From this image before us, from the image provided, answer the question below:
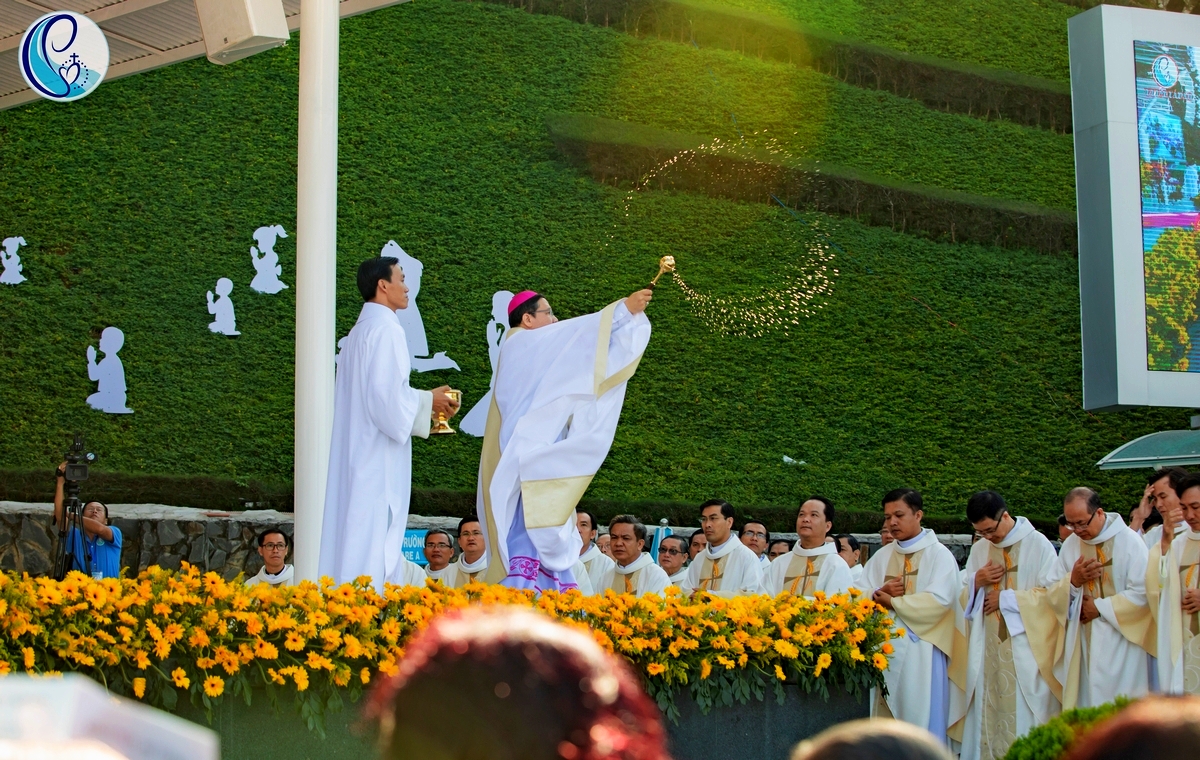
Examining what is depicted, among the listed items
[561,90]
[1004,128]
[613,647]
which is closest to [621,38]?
[561,90]

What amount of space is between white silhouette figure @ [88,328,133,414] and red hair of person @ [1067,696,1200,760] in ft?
38.8

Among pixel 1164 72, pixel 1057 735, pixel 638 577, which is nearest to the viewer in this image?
pixel 1057 735

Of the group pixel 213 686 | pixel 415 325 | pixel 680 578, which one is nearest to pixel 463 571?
pixel 680 578

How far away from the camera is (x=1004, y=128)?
15602 mm

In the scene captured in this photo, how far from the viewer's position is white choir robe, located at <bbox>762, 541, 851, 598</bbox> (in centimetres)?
826

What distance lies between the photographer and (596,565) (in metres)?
9.86

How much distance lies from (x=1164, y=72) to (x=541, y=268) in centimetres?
595

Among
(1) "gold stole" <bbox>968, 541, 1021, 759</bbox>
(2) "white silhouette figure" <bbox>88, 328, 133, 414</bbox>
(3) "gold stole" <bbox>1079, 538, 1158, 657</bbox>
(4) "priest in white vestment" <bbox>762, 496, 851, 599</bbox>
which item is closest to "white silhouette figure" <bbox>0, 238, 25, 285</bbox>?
(2) "white silhouette figure" <bbox>88, 328, 133, 414</bbox>

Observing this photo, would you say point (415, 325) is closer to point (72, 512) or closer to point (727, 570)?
point (727, 570)

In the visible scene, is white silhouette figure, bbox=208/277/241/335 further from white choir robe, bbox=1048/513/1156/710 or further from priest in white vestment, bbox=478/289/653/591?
white choir robe, bbox=1048/513/1156/710

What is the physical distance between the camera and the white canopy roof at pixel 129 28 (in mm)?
7473

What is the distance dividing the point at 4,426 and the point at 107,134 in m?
2.83

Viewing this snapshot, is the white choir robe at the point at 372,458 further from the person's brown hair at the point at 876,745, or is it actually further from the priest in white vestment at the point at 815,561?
the person's brown hair at the point at 876,745

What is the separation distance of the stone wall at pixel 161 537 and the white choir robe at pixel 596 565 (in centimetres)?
278
